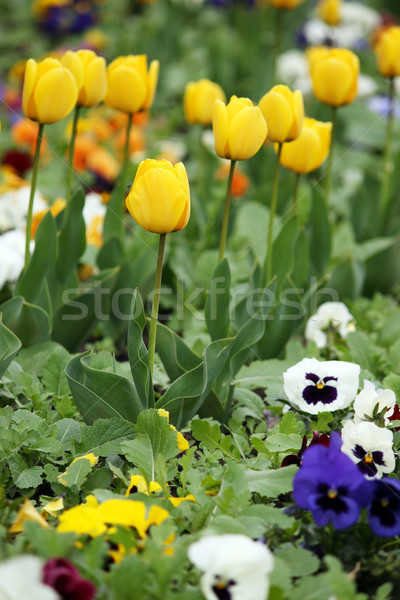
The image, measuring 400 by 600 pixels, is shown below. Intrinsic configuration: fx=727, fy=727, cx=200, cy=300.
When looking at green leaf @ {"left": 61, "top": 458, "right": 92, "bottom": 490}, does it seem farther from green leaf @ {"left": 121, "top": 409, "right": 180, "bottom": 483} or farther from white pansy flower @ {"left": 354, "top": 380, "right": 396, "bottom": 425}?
white pansy flower @ {"left": 354, "top": 380, "right": 396, "bottom": 425}

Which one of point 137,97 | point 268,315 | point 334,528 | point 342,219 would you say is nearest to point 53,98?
point 137,97

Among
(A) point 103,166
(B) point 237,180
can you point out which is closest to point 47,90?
(A) point 103,166

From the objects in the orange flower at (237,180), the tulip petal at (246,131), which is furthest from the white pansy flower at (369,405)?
the orange flower at (237,180)

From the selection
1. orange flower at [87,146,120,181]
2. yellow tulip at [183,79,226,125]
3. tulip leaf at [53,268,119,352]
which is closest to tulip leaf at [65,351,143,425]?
tulip leaf at [53,268,119,352]

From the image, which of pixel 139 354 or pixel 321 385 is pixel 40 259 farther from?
pixel 321 385

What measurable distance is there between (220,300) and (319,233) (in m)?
0.78

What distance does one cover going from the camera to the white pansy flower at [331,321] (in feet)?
6.85

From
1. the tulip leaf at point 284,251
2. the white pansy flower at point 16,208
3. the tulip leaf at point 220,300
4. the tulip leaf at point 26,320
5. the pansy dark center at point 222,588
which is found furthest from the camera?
the white pansy flower at point 16,208

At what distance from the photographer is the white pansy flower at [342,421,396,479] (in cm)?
139

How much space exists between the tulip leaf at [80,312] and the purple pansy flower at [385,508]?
976 millimetres

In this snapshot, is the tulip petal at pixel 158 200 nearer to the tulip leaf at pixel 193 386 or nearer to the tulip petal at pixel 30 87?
the tulip leaf at pixel 193 386

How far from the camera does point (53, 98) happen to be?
171cm

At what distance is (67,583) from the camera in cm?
103

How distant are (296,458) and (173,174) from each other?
2.03 feet
